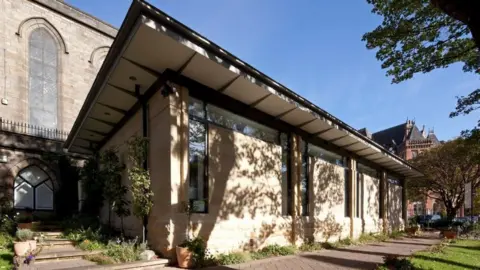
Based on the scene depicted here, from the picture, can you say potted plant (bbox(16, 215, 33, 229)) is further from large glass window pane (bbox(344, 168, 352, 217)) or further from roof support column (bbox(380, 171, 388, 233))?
roof support column (bbox(380, 171, 388, 233))

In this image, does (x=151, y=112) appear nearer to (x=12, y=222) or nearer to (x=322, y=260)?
(x=322, y=260)

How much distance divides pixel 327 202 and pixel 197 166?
290 inches

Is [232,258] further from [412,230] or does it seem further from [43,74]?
[43,74]

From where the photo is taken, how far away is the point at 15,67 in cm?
1864

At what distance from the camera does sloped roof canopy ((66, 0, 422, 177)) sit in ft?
21.5

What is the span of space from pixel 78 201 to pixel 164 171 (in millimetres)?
11752

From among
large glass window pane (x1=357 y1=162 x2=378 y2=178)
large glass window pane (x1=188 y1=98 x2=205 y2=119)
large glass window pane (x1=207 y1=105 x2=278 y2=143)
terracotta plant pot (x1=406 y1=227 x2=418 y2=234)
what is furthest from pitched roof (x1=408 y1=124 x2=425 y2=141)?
large glass window pane (x1=188 y1=98 x2=205 y2=119)

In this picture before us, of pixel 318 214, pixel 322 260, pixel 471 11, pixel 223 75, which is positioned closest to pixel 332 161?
pixel 318 214

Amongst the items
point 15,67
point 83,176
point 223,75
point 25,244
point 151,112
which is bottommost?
point 25,244

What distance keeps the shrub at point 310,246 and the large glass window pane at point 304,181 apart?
3.70ft

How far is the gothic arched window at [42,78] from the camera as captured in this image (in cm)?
1964

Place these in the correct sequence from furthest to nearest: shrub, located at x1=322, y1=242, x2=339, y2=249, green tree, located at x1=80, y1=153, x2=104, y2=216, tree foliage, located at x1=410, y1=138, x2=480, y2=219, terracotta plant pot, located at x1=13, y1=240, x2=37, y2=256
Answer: tree foliage, located at x1=410, y1=138, x2=480, y2=219 → green tree, located at x1=80, y1=153, x2=104, y2=216 → shrub, located at x1=322, y1=242, x2=339, y2=249 → terracotta plant pot, located at x1=13, y1=240, x2=37, y2=256

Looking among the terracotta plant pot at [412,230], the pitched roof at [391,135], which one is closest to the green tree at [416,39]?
the terracotta plant pot at [412,230]

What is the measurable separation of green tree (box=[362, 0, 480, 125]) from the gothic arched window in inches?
737
